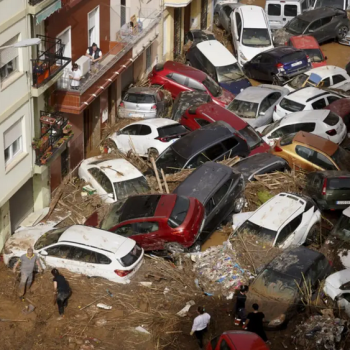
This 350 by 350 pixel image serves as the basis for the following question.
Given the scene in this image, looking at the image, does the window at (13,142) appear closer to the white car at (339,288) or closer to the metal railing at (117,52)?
the metal railing at (117,52)

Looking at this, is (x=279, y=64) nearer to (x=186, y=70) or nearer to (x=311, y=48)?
(x=311, y=48)

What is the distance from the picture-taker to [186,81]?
3045 centimetres

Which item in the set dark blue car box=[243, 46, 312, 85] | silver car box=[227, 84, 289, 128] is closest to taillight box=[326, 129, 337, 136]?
silver car box=[227, 84, 289, 128]

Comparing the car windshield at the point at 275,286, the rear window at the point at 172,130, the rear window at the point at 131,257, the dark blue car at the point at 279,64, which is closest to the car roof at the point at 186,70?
the dark blue car at the point at 279,64

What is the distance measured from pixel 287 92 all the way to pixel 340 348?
50.3 ft

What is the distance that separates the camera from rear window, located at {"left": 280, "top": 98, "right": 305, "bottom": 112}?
93.8ft

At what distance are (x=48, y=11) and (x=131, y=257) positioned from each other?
6.89 m

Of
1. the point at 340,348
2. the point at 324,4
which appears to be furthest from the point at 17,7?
the point at 324,4

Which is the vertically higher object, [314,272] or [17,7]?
[17,7]

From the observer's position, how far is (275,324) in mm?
17125

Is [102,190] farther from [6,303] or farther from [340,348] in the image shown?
[340,348]

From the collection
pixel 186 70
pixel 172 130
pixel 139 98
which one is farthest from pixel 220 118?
pixel 186 70

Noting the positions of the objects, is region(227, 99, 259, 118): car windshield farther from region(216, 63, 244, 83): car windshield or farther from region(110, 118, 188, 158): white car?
region(216, 63, 244, 83): car windshield

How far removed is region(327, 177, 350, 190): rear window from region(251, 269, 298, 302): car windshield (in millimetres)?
5120
